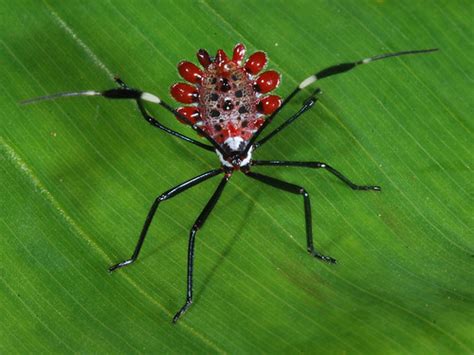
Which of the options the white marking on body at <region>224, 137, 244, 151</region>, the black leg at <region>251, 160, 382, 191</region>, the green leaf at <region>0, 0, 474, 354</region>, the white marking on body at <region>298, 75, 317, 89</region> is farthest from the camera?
the white marking on body at <region>224, 137, 244, 151</region>

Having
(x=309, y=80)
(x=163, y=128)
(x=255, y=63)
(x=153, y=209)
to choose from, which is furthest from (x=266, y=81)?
(x=153, y=209)

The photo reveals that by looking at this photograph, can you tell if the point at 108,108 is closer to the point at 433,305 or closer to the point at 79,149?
the point at 79,149

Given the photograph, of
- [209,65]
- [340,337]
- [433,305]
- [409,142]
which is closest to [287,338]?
[340,337]

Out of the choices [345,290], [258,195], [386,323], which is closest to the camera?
[386,323]

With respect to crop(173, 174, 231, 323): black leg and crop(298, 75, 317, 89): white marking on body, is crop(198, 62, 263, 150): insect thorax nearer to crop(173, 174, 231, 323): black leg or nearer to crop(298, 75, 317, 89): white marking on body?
crop(173, 174, 231, 323): black leg

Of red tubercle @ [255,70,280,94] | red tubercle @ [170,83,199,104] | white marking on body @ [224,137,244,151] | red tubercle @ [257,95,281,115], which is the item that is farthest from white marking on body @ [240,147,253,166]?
red tubercle @ [170,83,199,104]

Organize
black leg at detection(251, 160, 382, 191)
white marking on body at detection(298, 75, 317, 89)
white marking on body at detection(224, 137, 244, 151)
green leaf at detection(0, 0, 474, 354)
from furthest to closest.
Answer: white marking on body at detection(224, 137, 244, 151), black leg at detection(251, 160, 382, 191), green leaf at detection(0, 0, 474, 354), white marking on body at detection(298, 75, 317, 89)

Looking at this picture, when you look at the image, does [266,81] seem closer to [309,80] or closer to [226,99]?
[226,99]

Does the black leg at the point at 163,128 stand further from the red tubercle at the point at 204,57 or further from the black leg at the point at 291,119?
the red tubercle at the point at 204,57
